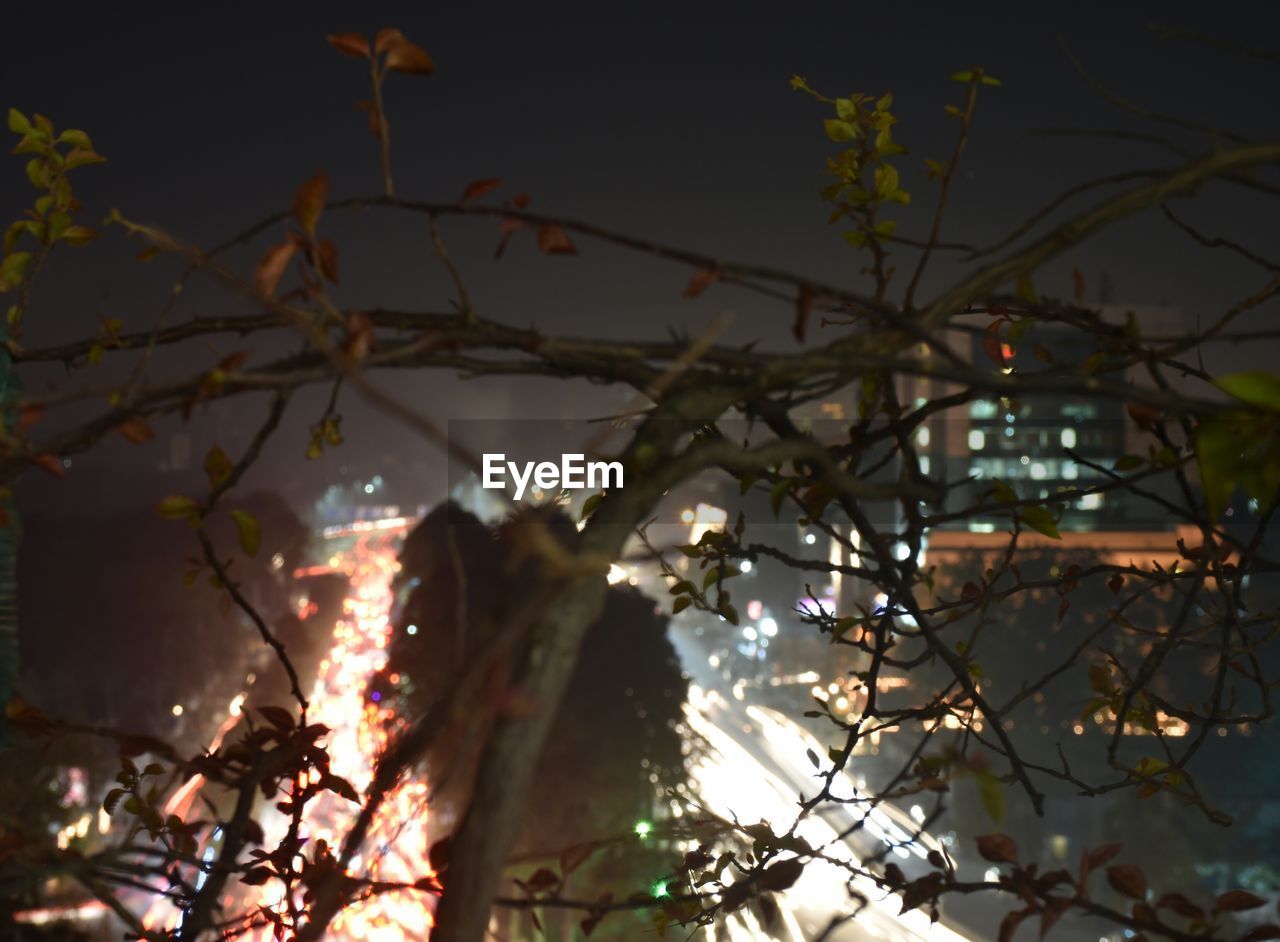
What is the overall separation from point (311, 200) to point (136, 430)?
0.35m

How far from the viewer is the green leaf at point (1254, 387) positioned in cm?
89

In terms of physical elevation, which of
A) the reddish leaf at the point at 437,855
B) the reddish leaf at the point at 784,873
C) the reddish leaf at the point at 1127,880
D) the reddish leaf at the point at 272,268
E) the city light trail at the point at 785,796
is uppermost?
the city light trail at the point at 785,796

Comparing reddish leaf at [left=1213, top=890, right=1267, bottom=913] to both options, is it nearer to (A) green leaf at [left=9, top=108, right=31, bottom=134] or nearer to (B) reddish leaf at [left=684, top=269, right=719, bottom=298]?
(B) reddish leaf at [left=684, top=269, right=719, bottom=298]

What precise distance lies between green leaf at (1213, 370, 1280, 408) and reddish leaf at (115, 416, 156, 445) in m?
1.09

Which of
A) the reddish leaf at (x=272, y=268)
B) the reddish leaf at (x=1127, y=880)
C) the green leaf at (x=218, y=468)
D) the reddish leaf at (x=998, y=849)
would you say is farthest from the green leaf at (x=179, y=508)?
the reddish leaf at (x=1127, y=880)

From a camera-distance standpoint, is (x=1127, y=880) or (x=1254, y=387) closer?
(x=1254, y=387)

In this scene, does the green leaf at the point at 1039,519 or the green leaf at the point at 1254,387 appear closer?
the green leaf at the point at 1254,387

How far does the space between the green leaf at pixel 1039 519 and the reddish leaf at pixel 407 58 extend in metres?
1.00

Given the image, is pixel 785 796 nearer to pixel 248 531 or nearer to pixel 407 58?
pixel 248 531

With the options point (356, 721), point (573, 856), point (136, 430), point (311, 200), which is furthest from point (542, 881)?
point (356, 721)

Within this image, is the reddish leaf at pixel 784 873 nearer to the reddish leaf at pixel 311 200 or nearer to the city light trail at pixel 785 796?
the reddish leaf at pixel 311 200

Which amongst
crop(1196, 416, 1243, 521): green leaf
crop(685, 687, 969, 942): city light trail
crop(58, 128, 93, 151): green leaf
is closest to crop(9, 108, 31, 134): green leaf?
crop(58, 128, 93, 151): green leaf

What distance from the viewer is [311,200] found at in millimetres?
938

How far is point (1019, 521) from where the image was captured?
1.47 meters
